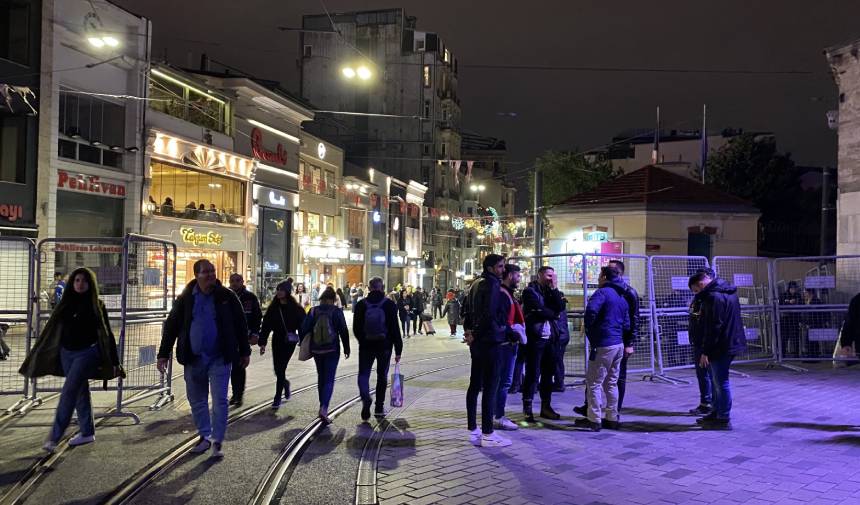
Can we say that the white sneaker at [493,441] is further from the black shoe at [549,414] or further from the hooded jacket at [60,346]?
the hooded jacket at [60,346]

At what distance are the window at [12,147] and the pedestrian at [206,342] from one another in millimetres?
17587

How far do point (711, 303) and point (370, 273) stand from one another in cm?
4318

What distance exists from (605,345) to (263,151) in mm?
29049

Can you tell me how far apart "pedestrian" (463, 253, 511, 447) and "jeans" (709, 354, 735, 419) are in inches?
103

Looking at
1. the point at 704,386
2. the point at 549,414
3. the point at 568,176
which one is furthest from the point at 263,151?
the point at 704,386

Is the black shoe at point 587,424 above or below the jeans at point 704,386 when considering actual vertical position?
below

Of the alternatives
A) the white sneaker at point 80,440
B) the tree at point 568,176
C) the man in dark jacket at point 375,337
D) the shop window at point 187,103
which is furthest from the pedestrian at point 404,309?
the tree at point 568,176

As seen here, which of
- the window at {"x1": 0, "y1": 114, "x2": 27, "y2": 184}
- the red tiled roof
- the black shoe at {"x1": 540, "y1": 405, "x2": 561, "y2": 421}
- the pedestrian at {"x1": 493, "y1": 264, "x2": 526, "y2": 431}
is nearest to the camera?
the pedestrian at {"x1": 493, "y1": 264, "x2": 526, "y2": 431}

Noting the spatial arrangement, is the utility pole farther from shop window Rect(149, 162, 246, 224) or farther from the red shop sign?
the red shop sign

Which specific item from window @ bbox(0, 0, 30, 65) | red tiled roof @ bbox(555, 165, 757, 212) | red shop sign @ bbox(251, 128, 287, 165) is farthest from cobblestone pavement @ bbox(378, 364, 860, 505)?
red shop sign @ bbox(251, 128, 287, 165)

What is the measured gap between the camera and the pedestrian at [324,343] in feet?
28.4

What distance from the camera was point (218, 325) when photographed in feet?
22.9

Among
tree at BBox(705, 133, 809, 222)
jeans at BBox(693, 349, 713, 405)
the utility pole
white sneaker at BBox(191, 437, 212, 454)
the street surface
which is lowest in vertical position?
the street surface

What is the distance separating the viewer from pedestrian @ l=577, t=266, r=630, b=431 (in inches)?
323
